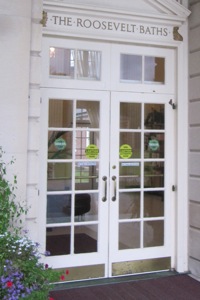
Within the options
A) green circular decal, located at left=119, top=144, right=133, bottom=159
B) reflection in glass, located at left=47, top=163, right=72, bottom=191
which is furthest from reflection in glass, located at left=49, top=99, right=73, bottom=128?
green circular decal, located at left=119, top=144, right=133, bottom=159

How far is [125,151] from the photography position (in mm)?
5020

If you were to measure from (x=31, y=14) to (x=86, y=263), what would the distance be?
299 centimetres

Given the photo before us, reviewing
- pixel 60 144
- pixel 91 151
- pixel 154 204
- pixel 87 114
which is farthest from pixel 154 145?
pixel 60 144

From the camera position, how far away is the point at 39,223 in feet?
15.1

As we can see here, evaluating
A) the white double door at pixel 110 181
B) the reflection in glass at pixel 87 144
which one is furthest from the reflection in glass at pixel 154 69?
the reflection in glass at pixel 87 144

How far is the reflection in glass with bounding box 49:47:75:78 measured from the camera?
15.5 ft

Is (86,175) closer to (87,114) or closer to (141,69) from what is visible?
(87,114)

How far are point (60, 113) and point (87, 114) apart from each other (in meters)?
0.35

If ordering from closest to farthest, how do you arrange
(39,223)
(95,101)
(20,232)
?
1. (20,232)
2. (39,223)
3. (95,101)

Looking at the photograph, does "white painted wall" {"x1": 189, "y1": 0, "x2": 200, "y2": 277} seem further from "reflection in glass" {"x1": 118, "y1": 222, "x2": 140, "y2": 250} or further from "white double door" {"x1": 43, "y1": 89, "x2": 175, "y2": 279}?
"reflection in glass" {"x1": 118, "y1": 222, "x2": 140, "y2": 250}

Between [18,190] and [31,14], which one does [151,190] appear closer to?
[18,190]

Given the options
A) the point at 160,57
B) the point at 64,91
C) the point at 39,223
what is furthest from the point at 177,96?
the point at 39,223

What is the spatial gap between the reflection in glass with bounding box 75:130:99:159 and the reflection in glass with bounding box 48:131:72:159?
0.34 ft

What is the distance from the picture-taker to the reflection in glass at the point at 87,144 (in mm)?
4828
